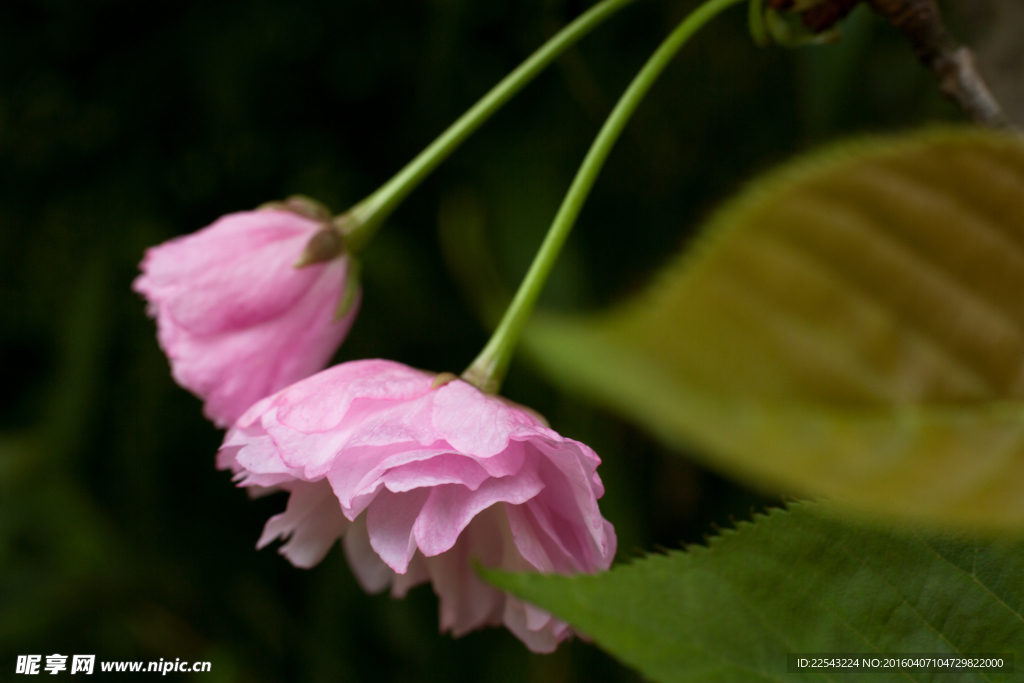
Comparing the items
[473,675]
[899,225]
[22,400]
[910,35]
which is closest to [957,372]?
[899,225]

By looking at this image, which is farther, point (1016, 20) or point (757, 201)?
point (1016, 20)

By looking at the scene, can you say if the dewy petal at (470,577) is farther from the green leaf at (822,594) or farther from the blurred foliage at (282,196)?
the blurred foliage at (282,196)

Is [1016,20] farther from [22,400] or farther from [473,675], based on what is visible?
[22,400]

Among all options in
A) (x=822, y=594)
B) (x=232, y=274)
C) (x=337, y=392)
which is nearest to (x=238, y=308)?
(x=232, y=274)

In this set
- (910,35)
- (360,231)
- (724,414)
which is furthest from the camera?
(360,231)

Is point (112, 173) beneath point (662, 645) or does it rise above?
above

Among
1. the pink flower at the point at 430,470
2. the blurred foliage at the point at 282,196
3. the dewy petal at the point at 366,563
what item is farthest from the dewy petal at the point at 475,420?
the blurred foliage at the point at 282,196
